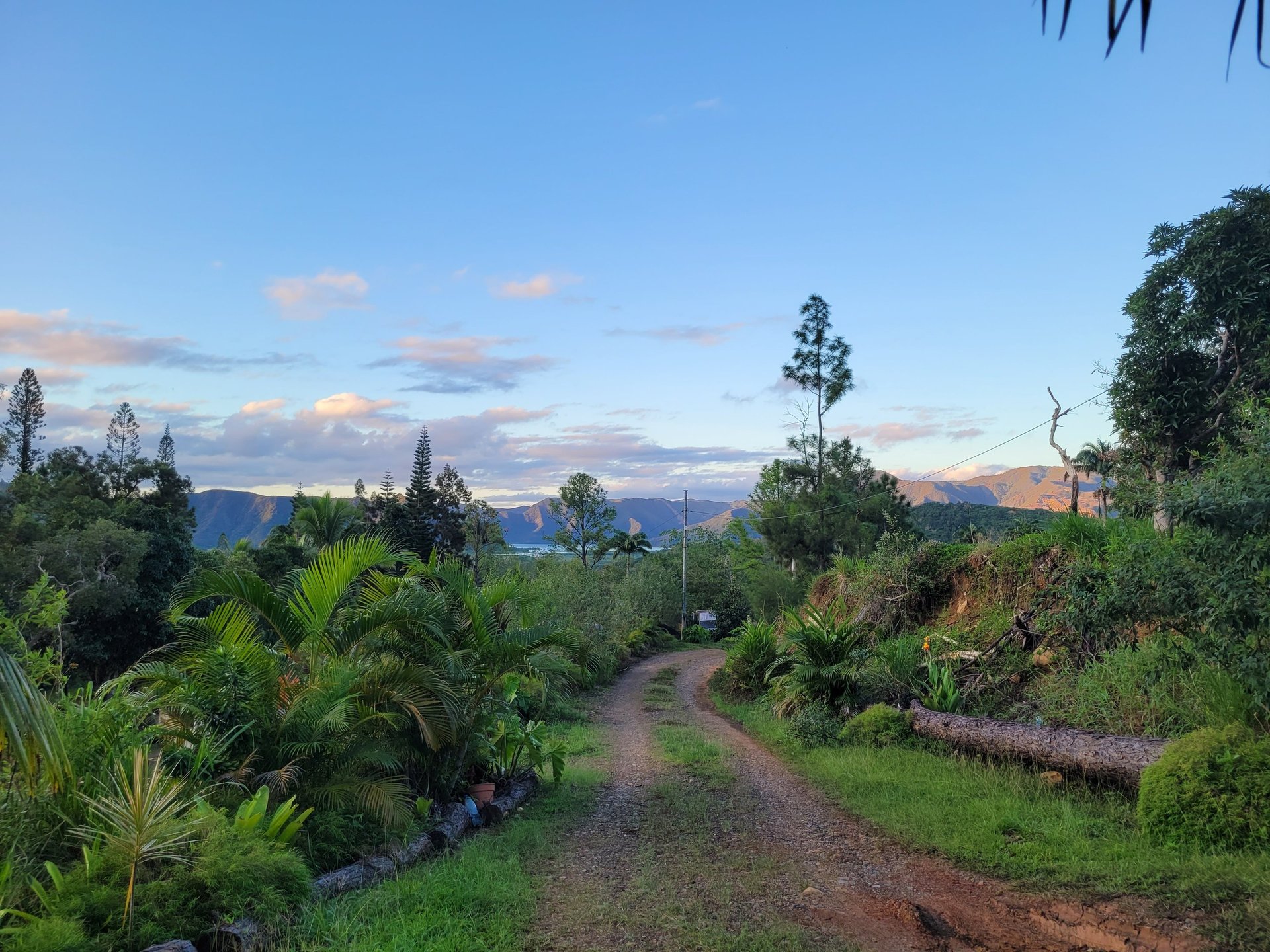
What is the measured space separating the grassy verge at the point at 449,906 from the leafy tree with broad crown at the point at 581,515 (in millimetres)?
46110

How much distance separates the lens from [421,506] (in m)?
47.1

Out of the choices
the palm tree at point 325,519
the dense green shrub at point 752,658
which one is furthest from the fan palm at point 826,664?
the palm tree at point 325,519

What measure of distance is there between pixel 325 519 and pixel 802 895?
32.1 m

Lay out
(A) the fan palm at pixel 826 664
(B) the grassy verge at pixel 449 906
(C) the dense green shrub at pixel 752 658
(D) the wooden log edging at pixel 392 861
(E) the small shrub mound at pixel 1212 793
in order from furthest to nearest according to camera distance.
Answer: (C) the dense green shrub at pixel 752 658
(A) the fan palm at pixel 826 664
(E) the small shrub mound at pixel 1212 793
(B) the grassy verge at pixel 449 906
(D) the wooden log edging at pixel 392 861

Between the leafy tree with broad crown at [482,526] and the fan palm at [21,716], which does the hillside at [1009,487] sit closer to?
the leafy tree with broad crown at [482,526]

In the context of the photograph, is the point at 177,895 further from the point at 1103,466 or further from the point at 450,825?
the point at 1103,466

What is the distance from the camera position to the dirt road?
433cm

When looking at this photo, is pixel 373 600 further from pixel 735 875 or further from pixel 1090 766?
pixel 1090 766

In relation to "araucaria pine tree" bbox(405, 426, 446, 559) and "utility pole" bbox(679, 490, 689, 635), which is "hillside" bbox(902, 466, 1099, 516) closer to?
"utility pole" bbox(679, 490, 689, 635)

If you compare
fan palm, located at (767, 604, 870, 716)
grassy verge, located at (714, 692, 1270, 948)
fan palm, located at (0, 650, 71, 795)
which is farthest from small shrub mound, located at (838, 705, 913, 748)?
fan palm, located at (0, 650, 71, 795)

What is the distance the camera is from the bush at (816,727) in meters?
10.4

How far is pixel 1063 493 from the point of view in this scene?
23.5 m

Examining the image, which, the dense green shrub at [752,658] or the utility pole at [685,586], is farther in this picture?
the utility pole at [685,586]

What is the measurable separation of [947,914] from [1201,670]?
394 centimetres
